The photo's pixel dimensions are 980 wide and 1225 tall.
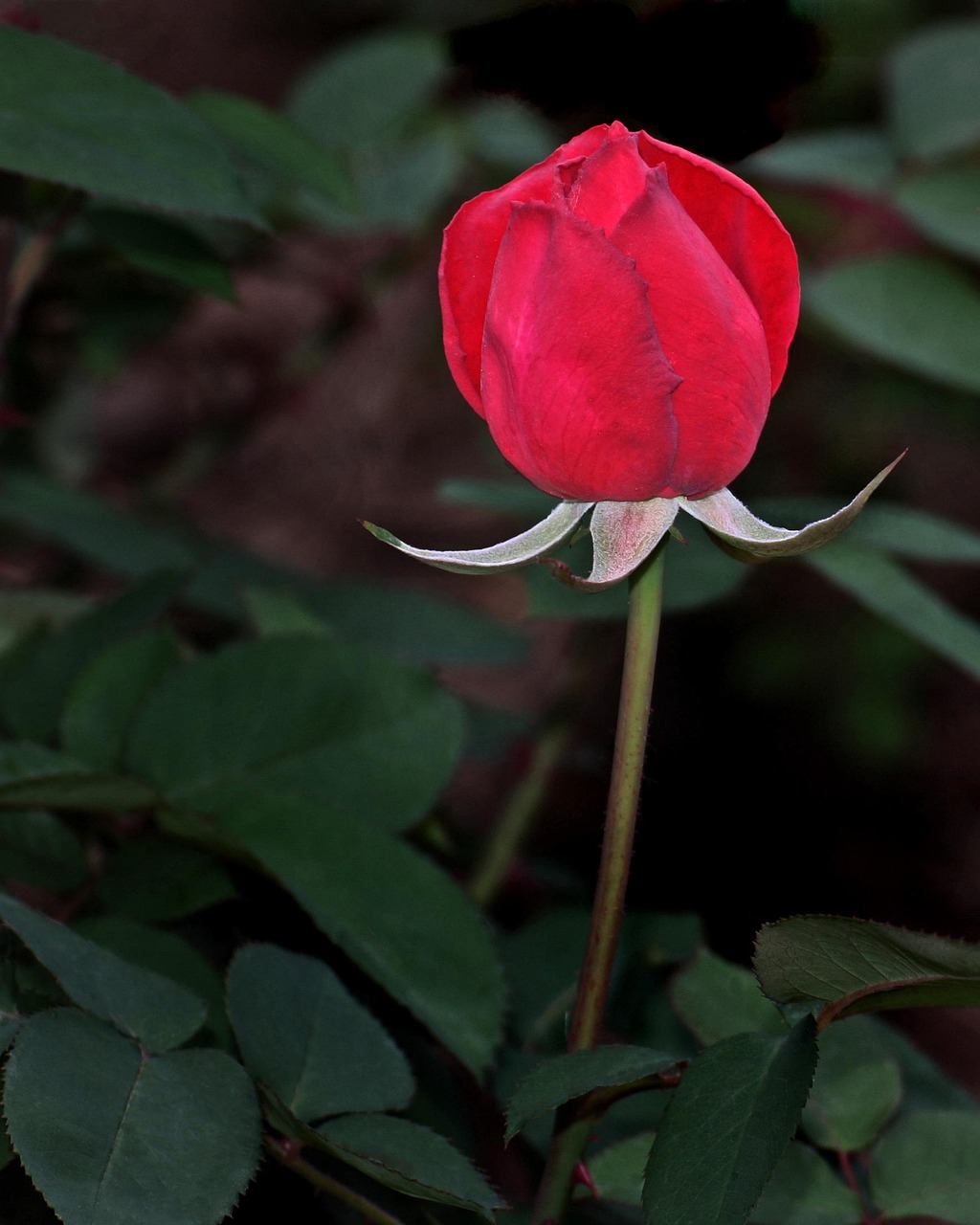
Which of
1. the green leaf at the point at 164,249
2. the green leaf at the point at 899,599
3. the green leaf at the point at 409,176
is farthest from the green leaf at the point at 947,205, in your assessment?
the green leaf at the point at 164,249

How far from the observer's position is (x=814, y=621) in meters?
1.99

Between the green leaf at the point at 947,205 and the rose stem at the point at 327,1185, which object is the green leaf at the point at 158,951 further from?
the green leaf at the point at 947,205

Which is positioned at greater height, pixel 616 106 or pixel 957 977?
pixel 616 106

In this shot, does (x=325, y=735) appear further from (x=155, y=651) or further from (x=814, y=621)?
(x=814, y=621)

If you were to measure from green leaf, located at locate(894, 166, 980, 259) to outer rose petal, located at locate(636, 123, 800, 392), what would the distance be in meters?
0.59

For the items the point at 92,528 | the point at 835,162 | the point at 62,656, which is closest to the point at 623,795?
the point at 62,656

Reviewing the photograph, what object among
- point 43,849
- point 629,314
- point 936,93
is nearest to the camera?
point 629,314

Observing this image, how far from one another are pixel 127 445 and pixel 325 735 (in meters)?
1.35

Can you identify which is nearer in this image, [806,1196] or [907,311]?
[806,1196]

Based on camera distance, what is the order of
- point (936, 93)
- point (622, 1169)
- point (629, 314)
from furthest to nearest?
point (936, 93) → point (622, 1169) → point (629, 314)

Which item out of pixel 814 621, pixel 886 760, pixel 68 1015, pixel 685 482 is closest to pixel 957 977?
pixel 685 482

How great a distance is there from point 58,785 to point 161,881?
0.24 feet

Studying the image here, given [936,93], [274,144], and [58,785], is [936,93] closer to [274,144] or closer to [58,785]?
[274,144]

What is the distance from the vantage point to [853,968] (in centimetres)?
38
